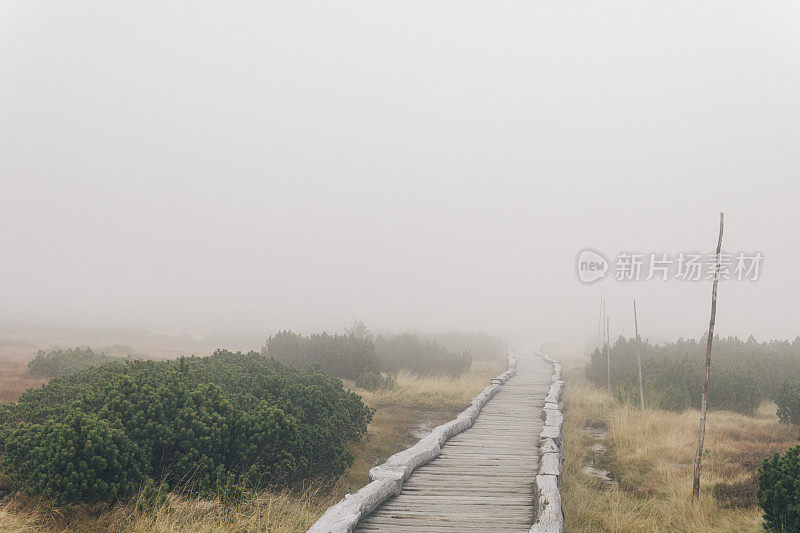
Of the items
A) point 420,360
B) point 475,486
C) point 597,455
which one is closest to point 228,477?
point 475,486

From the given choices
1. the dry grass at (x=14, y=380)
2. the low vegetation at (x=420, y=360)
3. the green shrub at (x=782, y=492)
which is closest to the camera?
the green shrub at (x=782, y=492)

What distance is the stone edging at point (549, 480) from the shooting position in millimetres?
5824

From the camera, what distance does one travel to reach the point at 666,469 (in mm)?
9492

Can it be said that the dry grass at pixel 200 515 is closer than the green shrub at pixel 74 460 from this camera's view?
Yes

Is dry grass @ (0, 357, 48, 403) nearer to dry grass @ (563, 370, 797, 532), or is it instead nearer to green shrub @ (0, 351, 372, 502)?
green shrub @ (0, 351, 372, 502)

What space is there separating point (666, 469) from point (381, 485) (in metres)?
5.65

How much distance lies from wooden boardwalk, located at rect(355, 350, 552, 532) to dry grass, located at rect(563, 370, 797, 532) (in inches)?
32.4

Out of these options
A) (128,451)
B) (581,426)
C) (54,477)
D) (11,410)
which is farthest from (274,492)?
(581,426)

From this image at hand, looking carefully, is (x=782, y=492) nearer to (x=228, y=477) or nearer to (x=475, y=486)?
(x=475, y=486)

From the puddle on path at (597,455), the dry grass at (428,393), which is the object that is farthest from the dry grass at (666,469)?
the dry grass at (428,393)

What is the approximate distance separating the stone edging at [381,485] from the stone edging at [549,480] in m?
1.76

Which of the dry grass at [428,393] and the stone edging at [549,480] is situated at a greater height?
the stone edging at [549,480]

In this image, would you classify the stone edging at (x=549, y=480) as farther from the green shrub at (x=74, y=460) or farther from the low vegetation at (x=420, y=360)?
the low vegetation at (x=420, y=360)

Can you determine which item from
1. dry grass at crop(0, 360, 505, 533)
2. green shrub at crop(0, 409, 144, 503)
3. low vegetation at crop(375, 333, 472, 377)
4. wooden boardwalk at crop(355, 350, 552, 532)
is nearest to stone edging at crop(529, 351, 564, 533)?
wooden boardwalk at crop(355, 350, 552, 532)
